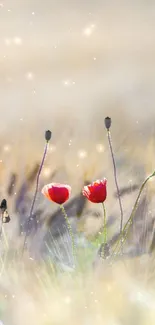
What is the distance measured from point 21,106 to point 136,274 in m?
0.46

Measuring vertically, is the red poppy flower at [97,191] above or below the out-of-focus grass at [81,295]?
above

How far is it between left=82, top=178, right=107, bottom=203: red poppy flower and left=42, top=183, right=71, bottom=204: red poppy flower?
0.14 ft

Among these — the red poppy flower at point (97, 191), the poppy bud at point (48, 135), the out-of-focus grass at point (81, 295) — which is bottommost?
the out-of-focus grass at point (81, 295)

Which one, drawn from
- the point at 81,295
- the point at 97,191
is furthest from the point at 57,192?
the point at 81,295

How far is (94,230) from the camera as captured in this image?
3.90ft

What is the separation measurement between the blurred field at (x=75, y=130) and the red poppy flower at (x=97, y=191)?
0.07 ft

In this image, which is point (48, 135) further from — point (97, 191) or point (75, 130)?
A: point (97, 191)

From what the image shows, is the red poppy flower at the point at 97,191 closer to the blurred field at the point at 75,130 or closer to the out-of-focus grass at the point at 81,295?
the blurred field at the point at 75,130

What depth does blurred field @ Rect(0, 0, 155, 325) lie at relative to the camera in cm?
118

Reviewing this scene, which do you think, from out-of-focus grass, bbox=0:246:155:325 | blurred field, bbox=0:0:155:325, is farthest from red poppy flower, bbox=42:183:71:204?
out-of-focus grass, bbox=0:246:155:325

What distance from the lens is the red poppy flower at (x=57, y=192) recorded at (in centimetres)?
118

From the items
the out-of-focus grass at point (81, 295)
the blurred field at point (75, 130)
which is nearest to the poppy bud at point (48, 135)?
the blurred field at point (75, 130)

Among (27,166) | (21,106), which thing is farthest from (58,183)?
(21,106)

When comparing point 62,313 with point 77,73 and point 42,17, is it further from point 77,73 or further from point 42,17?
point 42,17
